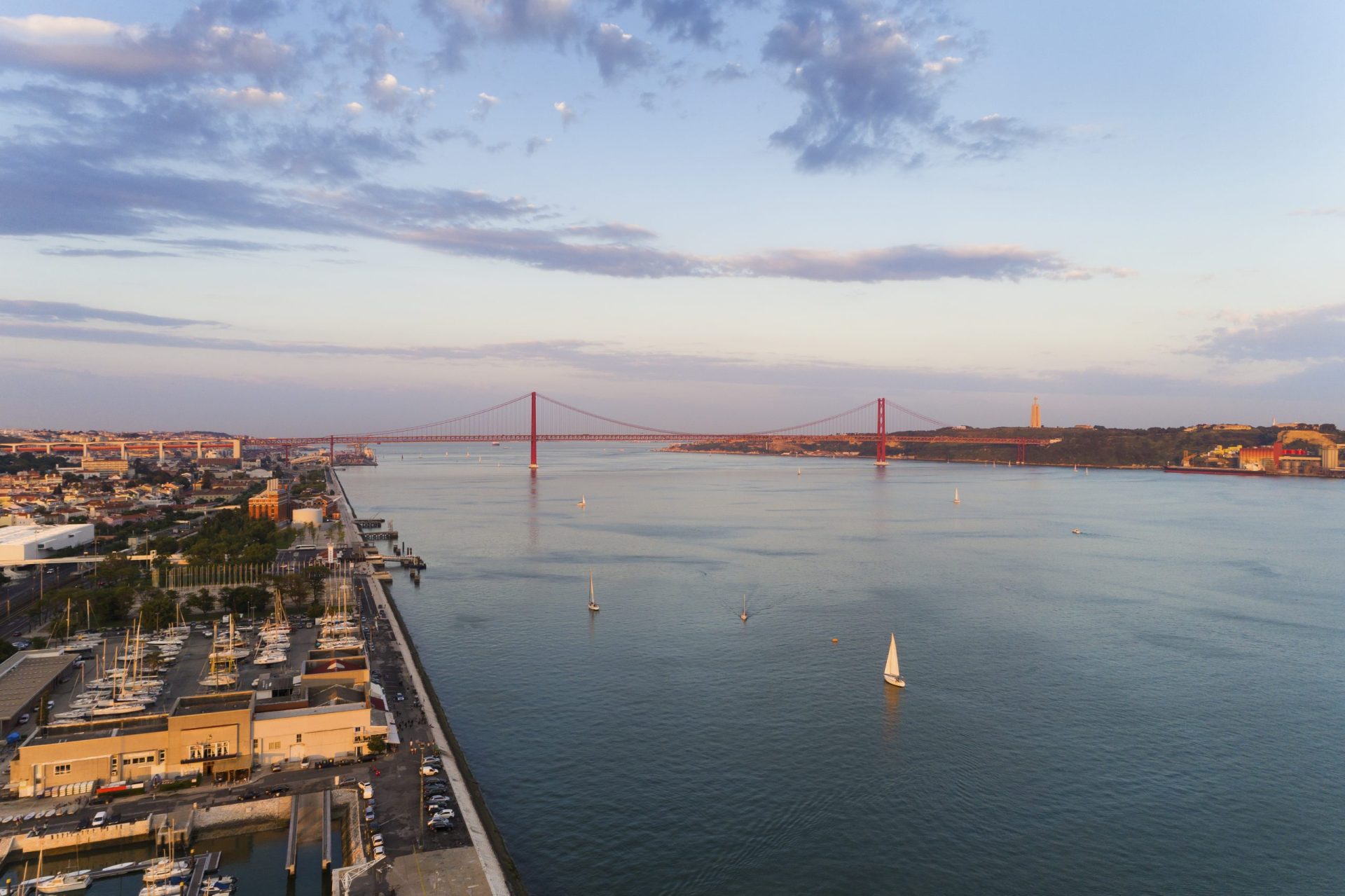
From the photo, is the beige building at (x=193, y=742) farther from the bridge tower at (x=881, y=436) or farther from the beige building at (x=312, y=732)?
the bridge tower at (x=881, y=436)

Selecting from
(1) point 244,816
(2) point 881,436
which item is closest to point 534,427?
(2) point 881,436

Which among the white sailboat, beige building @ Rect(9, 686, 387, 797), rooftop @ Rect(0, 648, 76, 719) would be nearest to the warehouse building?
rooftop @ Rect(0, 648, 76, 719)

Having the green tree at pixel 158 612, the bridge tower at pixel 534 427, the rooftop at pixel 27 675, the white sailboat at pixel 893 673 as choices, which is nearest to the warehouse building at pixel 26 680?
the rooftop at pixel 27 675

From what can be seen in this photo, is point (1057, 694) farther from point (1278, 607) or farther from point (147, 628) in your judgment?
point (147, 628)

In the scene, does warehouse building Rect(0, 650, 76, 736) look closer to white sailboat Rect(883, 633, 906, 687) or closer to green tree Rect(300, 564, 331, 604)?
green tree Rect(300, 564, 331, 604)

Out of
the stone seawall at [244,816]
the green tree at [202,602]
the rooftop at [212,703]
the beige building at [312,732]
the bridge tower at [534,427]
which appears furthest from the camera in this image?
the bridge tower at [534,427]
